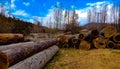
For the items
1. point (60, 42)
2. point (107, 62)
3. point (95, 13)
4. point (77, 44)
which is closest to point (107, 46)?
point (77, 44)

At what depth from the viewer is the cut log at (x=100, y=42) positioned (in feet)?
33.4

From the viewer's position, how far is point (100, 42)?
1023 centimetres

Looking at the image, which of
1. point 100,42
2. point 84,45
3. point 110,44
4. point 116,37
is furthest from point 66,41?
point 116,37

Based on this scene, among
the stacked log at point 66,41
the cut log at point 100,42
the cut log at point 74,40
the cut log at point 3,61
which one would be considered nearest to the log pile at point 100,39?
the cut log at point 100,42

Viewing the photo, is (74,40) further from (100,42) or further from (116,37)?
(116,37)

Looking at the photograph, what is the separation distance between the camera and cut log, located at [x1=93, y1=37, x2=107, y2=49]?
33.4 ft

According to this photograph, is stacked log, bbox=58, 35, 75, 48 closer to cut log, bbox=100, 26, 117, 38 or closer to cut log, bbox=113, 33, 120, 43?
cut log, bbox=100, 26, 117, 38

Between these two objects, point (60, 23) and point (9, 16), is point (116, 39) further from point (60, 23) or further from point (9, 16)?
point (60, 23)

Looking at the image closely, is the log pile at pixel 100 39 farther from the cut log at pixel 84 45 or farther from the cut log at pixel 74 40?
the cut log at pixel 74 40

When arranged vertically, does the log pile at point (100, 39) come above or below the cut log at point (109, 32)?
below

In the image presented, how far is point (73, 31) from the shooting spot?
54.8 ft

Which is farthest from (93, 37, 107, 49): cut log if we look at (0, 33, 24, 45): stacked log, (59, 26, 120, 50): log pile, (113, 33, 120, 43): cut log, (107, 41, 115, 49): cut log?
(0, 33, 24, 45): stacked log

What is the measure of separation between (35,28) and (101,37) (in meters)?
8.71

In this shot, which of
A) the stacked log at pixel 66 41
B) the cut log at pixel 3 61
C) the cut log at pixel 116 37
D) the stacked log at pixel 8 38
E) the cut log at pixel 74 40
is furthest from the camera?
the stacked log at pixel 66 41
